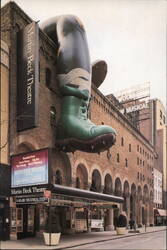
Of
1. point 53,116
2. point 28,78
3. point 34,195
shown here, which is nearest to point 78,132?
point 53,116

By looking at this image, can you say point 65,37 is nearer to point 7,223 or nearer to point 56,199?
point 56,199

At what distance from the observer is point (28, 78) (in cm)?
2542

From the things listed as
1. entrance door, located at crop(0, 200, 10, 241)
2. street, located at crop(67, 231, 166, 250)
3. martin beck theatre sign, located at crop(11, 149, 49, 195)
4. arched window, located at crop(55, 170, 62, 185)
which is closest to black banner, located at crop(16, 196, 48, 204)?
martin beck theatre sign, located at crop(11, 149, 49, 195)

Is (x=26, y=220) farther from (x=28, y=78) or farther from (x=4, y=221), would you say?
(x=28, y=78)

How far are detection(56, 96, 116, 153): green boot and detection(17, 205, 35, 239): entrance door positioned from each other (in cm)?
599

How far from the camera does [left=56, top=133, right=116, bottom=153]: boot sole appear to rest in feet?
98.0

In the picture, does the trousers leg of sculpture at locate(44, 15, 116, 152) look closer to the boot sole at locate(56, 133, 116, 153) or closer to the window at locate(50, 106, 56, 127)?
the boot sole at locate(56, 133, 116, 153)

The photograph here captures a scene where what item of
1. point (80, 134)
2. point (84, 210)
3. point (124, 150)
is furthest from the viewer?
point (124, 150)

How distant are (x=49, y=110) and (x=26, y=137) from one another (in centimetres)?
434

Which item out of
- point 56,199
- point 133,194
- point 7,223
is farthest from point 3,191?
point 133,194

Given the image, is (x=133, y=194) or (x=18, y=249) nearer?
(x=18, y=249)

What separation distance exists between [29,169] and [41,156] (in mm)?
1249

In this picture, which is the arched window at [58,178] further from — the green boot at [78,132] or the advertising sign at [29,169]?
the advertising sign at [29,169]

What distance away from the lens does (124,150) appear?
5003 cm
